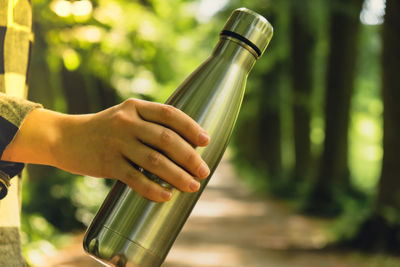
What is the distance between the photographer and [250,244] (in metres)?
9.23

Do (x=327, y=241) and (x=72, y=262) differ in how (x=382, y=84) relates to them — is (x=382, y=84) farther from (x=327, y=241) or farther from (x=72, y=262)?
(x=72, y=262)

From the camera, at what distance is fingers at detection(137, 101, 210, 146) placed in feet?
3.28

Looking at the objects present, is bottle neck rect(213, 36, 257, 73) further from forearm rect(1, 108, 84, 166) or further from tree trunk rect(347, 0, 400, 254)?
tree trunk rect(347, 0, 400, 254)

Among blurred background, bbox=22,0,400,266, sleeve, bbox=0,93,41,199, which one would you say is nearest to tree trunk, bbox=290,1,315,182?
blurred background, bbox=22,0,400,266

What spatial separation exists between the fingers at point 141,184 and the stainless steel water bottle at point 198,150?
0.9 inches

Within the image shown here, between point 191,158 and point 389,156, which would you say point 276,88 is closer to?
point 389,156

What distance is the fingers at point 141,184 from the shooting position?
104 centimetres

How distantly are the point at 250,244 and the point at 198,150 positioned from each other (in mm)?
8362

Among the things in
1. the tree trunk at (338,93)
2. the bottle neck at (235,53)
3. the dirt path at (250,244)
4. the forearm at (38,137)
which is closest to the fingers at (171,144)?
the forearm at (38,137)

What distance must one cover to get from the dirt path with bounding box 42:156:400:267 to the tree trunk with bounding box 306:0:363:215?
4.96 ft

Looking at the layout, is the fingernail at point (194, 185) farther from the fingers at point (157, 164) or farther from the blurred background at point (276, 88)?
the blurred background at point (276, 88)

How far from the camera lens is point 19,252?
4.01ft

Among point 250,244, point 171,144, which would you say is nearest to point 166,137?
point 171,144

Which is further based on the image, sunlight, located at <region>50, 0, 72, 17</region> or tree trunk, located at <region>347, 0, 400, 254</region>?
tree trunk, located at <region>347, 0, 400, 254</region>
